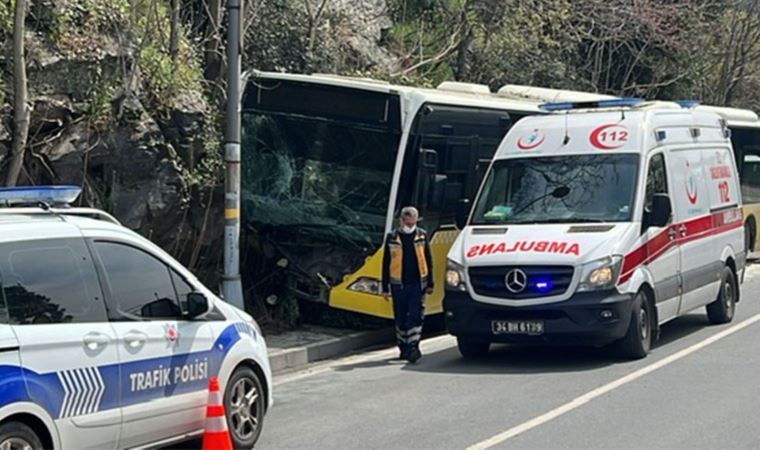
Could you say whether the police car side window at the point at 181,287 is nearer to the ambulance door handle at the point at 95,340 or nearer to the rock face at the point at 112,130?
the ambulance door handle at the point at 95,340

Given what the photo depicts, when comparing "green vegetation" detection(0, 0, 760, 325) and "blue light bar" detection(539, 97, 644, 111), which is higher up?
"green vegetation" detection(0, 0, 760, 325)

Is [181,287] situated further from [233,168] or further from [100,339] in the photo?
[233,168]

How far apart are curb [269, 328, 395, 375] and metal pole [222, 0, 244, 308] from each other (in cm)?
87

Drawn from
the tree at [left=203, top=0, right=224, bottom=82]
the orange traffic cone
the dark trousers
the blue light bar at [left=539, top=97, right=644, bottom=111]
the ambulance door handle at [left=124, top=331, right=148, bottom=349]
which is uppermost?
the tree at [left=203, top=0, right=224, bottom=82]

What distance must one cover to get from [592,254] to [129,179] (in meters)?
5.75

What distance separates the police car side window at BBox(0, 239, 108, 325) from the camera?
6.34 meters

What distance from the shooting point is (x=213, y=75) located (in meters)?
16.4

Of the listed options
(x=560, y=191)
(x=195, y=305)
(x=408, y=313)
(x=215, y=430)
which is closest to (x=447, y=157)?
(x=560, y=191)

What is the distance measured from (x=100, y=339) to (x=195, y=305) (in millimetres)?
978

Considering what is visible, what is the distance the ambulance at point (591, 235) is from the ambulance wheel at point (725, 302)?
0.13 ft

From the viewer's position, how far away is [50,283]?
6.60 m

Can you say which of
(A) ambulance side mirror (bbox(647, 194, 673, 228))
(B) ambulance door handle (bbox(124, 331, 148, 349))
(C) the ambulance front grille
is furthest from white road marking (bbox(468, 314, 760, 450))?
(B) ambulance door handle (bbox(124, 331, 148, 349))

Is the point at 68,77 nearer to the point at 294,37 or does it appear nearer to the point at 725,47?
the point at 294,37

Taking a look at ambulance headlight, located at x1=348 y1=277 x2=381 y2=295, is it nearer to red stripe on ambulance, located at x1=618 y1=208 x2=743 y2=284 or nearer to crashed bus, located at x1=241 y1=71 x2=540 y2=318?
crashed bus, located at x1=241 y1=71 x2=540 y2=318
